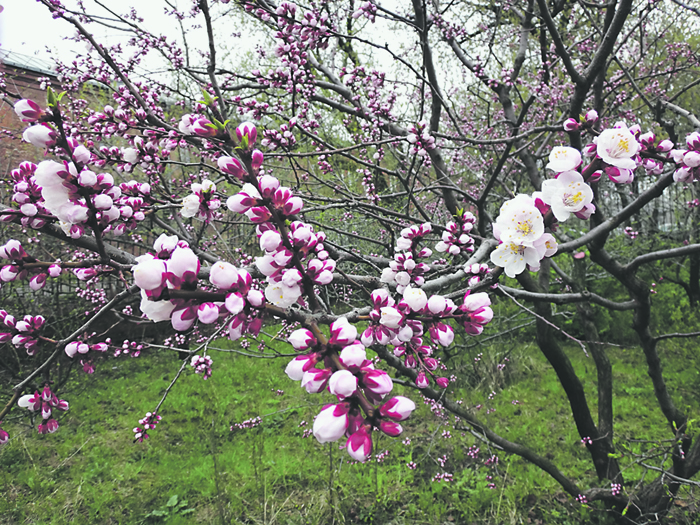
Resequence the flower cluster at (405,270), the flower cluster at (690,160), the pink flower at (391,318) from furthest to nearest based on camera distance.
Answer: the flower cluster at (405,270), the flower cluster at (690,160), the pink flower at (391,318)

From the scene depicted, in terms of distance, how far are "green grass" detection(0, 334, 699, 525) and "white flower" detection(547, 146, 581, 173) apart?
6.91ft

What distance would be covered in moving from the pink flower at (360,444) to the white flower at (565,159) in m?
0.71

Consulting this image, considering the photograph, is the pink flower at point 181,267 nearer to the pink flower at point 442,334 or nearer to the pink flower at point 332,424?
the pink flower at point 332,424

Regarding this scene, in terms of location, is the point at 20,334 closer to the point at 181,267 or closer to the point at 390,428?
the point at 181,267

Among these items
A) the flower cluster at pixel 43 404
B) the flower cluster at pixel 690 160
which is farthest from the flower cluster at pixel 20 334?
the flower cluster at pixel 690 160

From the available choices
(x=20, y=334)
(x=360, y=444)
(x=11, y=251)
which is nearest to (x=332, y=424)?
(x=360, y=444)

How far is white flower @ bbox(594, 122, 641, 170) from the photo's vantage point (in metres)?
0.81

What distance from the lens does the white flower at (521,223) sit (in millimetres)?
833

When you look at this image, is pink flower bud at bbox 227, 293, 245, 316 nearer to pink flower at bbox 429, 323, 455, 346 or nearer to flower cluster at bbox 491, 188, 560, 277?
pink flower at bbox 429, 323, 455, 346

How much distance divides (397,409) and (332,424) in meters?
0.11

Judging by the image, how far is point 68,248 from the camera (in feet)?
17.6

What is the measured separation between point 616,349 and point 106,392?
850 centimetres

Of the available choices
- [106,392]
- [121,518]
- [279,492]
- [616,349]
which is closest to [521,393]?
[616,349]

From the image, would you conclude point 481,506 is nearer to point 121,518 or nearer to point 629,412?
point 629,412
